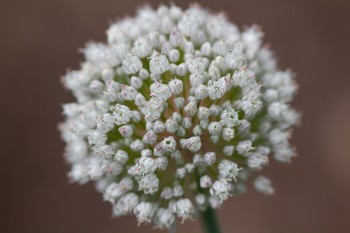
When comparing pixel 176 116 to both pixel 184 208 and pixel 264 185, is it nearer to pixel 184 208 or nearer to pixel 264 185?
pixel 184 208

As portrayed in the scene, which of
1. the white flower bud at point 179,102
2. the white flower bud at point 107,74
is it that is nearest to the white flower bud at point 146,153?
the white flower bud at point 179,102

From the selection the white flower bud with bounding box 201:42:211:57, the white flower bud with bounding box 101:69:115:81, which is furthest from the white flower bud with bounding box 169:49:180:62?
the white flower bud with bounding box 101:69:115:81

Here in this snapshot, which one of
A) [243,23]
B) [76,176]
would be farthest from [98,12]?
[76,176]

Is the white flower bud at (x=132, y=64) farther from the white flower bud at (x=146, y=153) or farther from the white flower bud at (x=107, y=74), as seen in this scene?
the white flower bud at (x=146, y=153)

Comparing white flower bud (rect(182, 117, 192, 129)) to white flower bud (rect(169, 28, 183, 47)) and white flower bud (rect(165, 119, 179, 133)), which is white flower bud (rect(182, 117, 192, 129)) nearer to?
white flower bud (rect(165, 119, 179, 133))

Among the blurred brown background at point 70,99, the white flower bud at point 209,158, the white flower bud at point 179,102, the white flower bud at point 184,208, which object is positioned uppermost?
the blurred brown background at point 70,99

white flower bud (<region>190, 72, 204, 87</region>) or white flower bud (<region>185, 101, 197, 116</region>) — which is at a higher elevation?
white flower bud (<region>190, 72, 204, 87</region>)
